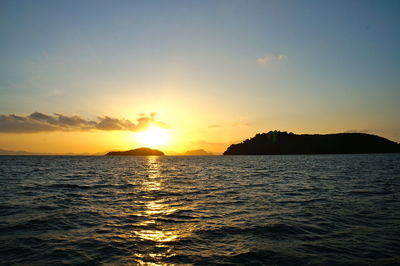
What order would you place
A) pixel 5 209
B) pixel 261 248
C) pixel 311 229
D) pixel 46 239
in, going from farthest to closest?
pixel 5 209 < pixel 311 229 < pixel 46 239 < pixel 261 248

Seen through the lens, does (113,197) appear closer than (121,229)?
No

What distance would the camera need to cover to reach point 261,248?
1042 cm

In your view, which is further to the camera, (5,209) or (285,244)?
(5,209)

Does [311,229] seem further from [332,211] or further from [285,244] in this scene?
[332,211]

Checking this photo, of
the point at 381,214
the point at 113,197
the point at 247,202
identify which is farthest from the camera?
the point at 113,197

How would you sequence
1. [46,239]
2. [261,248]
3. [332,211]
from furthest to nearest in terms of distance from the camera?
1. [332,211]
2. [46,239]
3. [261,248]

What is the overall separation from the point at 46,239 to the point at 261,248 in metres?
10.2

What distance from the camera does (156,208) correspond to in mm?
18875

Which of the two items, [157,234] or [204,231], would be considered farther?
[204,231]

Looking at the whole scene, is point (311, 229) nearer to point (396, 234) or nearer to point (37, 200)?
point (396, 234)

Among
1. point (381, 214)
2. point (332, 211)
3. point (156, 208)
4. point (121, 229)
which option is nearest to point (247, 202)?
point (332, 211)

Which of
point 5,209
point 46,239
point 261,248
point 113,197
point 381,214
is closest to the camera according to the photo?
point 261,248

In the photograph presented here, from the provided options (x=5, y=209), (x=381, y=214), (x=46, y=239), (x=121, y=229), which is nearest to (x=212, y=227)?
(x=121, y=229)

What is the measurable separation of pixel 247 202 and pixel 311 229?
25.2 ft
